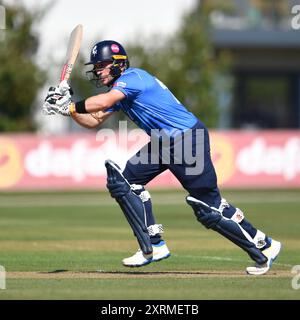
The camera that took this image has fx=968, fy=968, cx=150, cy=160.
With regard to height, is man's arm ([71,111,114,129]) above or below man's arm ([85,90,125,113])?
below

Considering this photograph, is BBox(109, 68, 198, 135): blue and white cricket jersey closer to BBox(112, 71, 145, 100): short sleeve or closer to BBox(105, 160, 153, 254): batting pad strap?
BBox(112, 71, 145, 100): short sleeve

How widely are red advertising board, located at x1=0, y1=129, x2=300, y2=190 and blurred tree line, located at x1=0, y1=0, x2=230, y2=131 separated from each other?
5.36 meters

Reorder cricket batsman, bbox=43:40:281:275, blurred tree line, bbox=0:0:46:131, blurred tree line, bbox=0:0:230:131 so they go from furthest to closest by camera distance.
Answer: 1. blurred tree line, bbox=0:0:230:131
2. blurred tree line, bbox=0:0:46:131
3. cricket batsman, bbox=43:40:281:275

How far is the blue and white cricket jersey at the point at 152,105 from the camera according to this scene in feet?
32.7

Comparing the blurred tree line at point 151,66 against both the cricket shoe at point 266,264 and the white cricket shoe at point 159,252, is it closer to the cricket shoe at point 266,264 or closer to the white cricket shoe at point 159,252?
the white cricket shoe at point 159,252

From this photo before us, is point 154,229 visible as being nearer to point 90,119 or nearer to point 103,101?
point 90,119

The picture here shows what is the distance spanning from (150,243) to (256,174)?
1830cm

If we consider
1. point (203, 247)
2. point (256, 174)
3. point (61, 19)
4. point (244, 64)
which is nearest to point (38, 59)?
point (61, 19)

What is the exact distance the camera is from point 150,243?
10.3m

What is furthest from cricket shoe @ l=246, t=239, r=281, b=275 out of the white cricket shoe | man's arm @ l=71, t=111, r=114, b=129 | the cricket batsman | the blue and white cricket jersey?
man's arm @ l=71, t=111, r=114, b=129

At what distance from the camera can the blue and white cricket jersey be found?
9977mm

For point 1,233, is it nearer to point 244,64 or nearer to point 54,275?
point 54,275

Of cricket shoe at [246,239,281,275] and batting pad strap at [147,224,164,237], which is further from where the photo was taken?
batting pad strap at [147,224,164,237]

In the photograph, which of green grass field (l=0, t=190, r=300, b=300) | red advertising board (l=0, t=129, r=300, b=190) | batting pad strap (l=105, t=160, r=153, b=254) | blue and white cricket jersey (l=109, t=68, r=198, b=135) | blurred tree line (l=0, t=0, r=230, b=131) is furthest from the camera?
blurred tree line (l=0, t=0, r=230, b=131)
